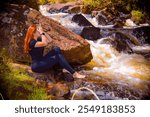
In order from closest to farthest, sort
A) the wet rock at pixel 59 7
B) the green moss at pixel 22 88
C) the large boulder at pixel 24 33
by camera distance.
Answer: the green moss at pixel 22 88
the large boulder at pixel 24 33
the wet rock at pixel 59 7

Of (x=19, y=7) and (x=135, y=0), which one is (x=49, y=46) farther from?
(x=135, y=0)

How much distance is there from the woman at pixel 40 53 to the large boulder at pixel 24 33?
5cm

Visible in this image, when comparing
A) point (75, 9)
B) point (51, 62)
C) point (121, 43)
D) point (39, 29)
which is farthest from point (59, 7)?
point (121, 43)

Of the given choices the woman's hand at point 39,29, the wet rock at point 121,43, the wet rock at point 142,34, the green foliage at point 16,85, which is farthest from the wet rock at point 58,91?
the wet rock at point 142,34

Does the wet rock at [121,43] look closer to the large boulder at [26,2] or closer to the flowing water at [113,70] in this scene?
the flowing water at [113,70]

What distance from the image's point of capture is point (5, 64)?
339 cm

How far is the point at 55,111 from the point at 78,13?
3.21 ft

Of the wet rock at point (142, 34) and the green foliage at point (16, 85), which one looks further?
the wet rock at point (142, 34)

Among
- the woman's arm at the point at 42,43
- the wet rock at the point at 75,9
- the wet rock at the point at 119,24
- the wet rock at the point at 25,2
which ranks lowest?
the woman's arm at the point at 42,43

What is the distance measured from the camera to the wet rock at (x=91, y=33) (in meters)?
3.53

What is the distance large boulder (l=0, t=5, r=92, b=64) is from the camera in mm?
3410

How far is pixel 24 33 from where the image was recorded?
3418mm

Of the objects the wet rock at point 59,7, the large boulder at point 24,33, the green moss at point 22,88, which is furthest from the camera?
the wet rock at point 59,7

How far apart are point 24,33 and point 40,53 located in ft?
0.79
